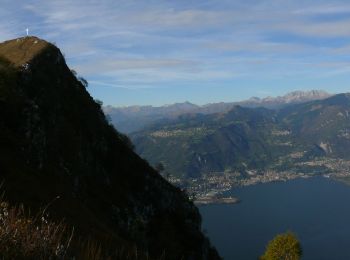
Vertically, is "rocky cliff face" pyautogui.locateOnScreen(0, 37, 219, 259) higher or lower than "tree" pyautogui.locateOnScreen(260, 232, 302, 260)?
higher

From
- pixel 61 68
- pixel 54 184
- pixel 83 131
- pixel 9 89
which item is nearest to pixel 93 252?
pixel 54 184

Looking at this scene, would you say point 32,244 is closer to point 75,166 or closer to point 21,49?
point 75,166

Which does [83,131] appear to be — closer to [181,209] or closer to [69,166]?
[69,166]

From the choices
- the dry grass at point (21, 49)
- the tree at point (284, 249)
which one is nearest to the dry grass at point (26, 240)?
the dry grass at point (21, 49)

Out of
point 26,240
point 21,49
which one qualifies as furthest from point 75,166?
point 26,240

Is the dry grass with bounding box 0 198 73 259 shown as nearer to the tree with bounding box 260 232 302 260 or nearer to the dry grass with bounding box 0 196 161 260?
Answer: the dry grass with bounding box 0 196 161 260

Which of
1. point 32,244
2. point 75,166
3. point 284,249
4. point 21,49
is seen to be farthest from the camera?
point 284,249

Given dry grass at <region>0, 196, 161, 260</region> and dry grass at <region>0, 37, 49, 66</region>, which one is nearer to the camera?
dry grass at <region>0, 196, 161, 260</region>

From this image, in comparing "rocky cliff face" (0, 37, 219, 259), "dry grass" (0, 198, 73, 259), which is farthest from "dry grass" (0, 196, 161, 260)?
"rocky cliff face" (0, 37, 219, 259)

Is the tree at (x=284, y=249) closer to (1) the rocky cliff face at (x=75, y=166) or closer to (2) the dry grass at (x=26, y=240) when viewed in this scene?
(1) the rocky cliff face at (x=75, y=166)
